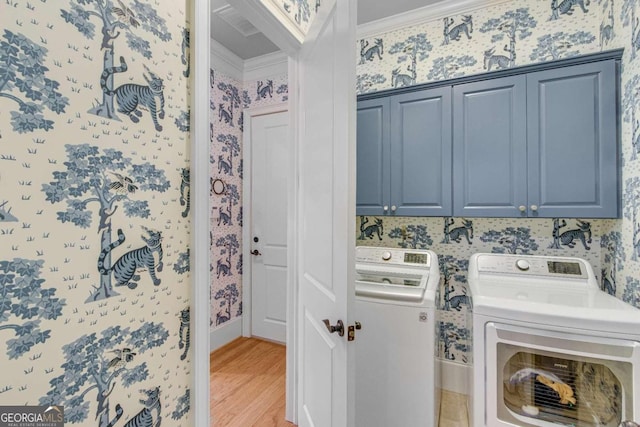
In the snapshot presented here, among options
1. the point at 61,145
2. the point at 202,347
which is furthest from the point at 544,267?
the point at 61,145

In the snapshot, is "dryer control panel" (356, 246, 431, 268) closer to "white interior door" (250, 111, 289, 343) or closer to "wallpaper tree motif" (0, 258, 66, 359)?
"white interior door" (250, 111, 289, 343)

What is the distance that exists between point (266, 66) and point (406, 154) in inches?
71.7

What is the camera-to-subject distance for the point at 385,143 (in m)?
2.16

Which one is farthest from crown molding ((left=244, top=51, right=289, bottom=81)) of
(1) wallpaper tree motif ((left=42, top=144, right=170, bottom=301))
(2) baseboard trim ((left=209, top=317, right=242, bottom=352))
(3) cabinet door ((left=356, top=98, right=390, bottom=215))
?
(2) baseboard trim ((left=209, top=317, right=242, bottom=352))

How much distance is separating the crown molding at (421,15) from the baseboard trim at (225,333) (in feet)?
9.84

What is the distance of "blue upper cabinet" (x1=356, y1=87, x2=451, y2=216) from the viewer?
1988 mm

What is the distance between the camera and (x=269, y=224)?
2986 millimetres

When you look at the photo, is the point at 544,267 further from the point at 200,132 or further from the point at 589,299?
the point at 200,132

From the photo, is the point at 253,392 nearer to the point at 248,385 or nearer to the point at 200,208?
the point at 248,385

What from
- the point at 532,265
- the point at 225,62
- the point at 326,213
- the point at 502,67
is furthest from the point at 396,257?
the point at 225,62

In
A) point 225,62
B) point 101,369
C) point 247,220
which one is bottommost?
point 101,369

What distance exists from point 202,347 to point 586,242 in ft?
7.69

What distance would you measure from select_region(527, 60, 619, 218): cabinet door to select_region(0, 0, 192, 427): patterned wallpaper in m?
1.92

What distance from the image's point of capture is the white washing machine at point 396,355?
1.49 m
